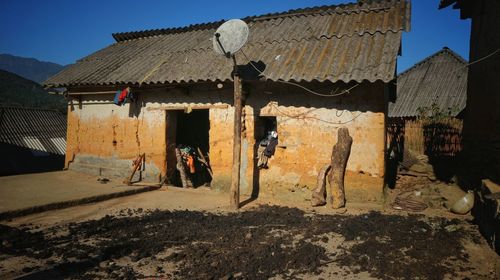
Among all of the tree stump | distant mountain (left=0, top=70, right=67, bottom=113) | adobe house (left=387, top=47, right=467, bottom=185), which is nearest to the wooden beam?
the tree stump

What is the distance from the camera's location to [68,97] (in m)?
10.7

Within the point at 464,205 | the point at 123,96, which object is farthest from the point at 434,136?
the point at 123,96

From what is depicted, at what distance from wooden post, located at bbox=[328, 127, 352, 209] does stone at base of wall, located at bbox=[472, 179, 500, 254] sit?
2.46 meters

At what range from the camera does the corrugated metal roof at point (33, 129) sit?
16.1 metres

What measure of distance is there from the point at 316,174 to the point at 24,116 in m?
17.8

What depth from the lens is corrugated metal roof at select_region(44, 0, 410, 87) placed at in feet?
23.6

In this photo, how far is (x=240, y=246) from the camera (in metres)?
4.71

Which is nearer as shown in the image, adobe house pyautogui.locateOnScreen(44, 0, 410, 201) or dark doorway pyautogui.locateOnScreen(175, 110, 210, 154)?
adobe house pyautogui.locateOnScreen(44, 0, 410, 201)

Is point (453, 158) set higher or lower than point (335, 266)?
higher

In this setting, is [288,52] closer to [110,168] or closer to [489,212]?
[489,212]

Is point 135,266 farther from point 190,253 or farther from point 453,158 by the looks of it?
point 453,158

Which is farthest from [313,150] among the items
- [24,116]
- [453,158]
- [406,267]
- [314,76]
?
[24,116]

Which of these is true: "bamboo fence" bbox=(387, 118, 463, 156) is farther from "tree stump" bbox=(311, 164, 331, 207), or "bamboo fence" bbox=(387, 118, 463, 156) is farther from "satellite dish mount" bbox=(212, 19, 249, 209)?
"satellite dish mount" bbox=(212, 19, 249, 209)

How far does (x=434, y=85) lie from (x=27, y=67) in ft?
641
